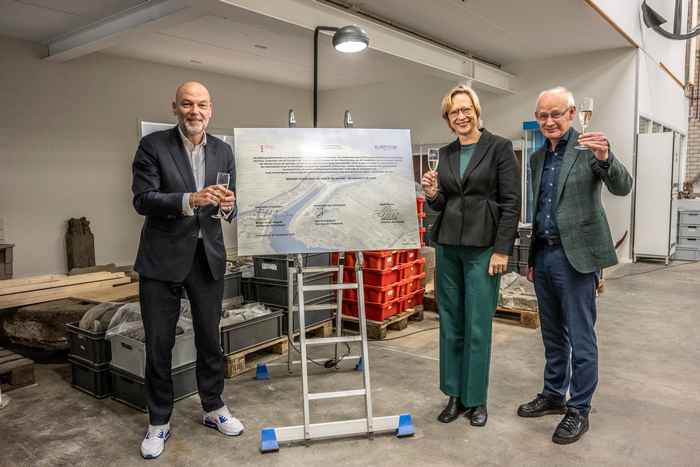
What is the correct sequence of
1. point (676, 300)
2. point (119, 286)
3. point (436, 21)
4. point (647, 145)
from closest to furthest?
point (119, 286), point (676, 300), point (436, 21), point (647, 145)

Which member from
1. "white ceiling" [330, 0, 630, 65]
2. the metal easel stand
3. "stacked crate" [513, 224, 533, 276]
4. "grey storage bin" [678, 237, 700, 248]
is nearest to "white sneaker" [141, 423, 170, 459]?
the metal easel stand

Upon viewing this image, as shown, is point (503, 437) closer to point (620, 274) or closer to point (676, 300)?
point (676, 300)

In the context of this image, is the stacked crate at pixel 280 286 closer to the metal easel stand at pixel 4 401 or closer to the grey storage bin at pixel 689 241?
the metal easel stand at pixel 4 401

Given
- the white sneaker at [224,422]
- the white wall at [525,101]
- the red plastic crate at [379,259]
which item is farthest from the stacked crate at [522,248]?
the white sneaker at [224,422]

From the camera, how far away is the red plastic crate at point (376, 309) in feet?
14.7

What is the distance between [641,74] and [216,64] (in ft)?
23.0

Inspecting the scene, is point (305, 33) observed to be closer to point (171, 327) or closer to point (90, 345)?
point (90, 345)

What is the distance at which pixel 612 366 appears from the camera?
371cm

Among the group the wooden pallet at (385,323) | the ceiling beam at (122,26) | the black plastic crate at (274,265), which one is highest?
the ceiling beam at (122,26)

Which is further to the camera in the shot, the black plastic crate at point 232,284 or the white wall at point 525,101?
the white wall at point 525,101

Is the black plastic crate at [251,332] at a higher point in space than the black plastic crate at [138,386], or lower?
higher

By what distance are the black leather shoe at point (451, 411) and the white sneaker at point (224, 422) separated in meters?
1.14

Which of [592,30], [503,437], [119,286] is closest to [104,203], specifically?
[119,286]

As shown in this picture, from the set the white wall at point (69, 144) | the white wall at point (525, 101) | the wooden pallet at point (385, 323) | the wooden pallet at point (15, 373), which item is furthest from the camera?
the white wall at point (525, 101)
